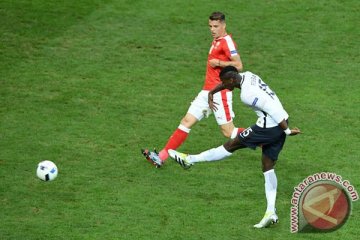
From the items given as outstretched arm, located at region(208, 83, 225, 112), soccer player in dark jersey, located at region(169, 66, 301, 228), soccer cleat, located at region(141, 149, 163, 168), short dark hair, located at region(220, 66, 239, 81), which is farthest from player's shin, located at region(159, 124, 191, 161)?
short dark hair, located at region(220, 66, 239, 81)

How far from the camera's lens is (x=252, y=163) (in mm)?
17203

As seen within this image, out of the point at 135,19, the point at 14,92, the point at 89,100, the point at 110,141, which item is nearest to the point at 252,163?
the point at 110,141

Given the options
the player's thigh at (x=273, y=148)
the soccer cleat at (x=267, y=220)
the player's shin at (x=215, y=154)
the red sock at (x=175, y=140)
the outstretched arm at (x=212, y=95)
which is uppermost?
the outstretched arm at (x=212, y=95)

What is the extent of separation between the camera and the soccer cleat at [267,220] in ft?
48.0

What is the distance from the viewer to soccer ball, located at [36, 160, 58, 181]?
1570 cm

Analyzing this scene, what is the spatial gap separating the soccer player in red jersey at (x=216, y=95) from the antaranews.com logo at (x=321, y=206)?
2085 mm

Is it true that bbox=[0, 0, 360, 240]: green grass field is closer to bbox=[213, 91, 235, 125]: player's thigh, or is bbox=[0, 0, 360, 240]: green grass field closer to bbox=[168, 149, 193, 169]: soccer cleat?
bbox=[168, 149, 193, 169]: soccer cleat

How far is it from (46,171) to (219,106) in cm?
331

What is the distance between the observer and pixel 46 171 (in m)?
15.7

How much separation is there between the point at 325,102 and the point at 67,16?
7.48m

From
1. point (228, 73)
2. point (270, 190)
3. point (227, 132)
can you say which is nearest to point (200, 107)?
point (227, 132)

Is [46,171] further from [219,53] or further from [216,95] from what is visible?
[219,53]

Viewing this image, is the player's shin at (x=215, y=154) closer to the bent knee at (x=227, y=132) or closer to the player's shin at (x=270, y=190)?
the player's shin at (x=270, y=190)

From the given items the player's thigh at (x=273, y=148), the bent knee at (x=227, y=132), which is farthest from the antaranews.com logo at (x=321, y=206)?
the bent knee at (x=227, y=132)
